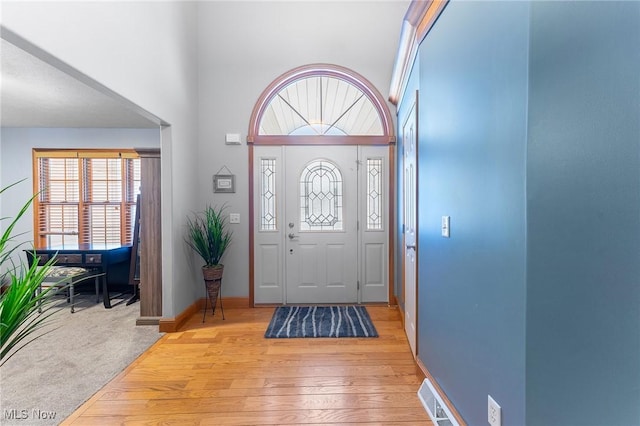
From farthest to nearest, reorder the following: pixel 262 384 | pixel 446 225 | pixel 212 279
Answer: pixel 212 279 → pixel 262 384 → pixel 446 225

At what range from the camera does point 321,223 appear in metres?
3.67

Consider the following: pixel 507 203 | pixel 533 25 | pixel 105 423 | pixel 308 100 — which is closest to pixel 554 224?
pixel 507 203

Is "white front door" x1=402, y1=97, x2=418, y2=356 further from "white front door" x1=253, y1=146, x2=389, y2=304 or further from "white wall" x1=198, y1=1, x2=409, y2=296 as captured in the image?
"white wall" x1=198, y1=1, x2=409, y2=296

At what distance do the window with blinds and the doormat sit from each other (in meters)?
2.93

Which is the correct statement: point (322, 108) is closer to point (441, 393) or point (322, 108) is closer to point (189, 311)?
point (189, 311)

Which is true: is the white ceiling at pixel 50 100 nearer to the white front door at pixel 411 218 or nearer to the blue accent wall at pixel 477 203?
the blue accent wall at pixel 477 203

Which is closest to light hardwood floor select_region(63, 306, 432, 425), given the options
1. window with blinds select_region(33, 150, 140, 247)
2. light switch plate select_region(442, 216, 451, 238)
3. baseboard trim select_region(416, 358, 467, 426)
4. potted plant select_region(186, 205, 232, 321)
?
baseboard trim select_region(416, 358, 467, 426)

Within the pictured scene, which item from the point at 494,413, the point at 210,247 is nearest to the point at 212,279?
the point at 210,247

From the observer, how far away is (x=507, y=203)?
110 centimetres

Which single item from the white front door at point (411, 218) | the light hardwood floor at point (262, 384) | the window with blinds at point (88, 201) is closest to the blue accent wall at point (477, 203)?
the white front door at point (411, 218)

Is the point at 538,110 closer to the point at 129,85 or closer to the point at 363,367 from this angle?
the point at 363,367

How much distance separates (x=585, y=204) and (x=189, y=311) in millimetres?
3478

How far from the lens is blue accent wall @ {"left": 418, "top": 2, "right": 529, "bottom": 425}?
1.05 m

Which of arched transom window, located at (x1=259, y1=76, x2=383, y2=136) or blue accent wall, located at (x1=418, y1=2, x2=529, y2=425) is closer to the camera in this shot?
blue accent wall, located at (x1=418, y1=2, x2=529, y2=425)
